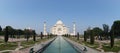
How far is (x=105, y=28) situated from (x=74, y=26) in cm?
7157

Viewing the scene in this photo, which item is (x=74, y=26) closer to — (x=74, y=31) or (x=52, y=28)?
(x=74, y=31)

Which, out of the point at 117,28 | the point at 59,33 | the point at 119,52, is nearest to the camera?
the point at 119,52

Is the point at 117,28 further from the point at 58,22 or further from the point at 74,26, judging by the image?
the point at 58,22

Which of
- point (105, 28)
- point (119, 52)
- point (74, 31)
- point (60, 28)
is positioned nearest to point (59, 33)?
point (60, 28)

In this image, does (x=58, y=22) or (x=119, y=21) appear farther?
(x=58, y=22)

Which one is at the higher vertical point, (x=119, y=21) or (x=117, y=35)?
(x=119, y=21)

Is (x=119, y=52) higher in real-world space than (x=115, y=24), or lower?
lower

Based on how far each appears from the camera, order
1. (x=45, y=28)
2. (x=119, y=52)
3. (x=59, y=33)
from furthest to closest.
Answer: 1. (x=59, y=33)
2. (x=45, y=28)
3. (x=119, y=52)

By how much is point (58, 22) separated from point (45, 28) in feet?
61.4

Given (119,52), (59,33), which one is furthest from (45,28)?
(119,52)

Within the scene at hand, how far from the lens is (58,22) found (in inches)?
6417

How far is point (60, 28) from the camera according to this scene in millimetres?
158750

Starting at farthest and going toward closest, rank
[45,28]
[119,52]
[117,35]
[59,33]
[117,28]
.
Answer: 1. [59,33]
2. [45,28]
3. [117,28]
4. [117,35]
5. [119,52]

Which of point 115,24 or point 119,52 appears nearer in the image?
point 119,52
